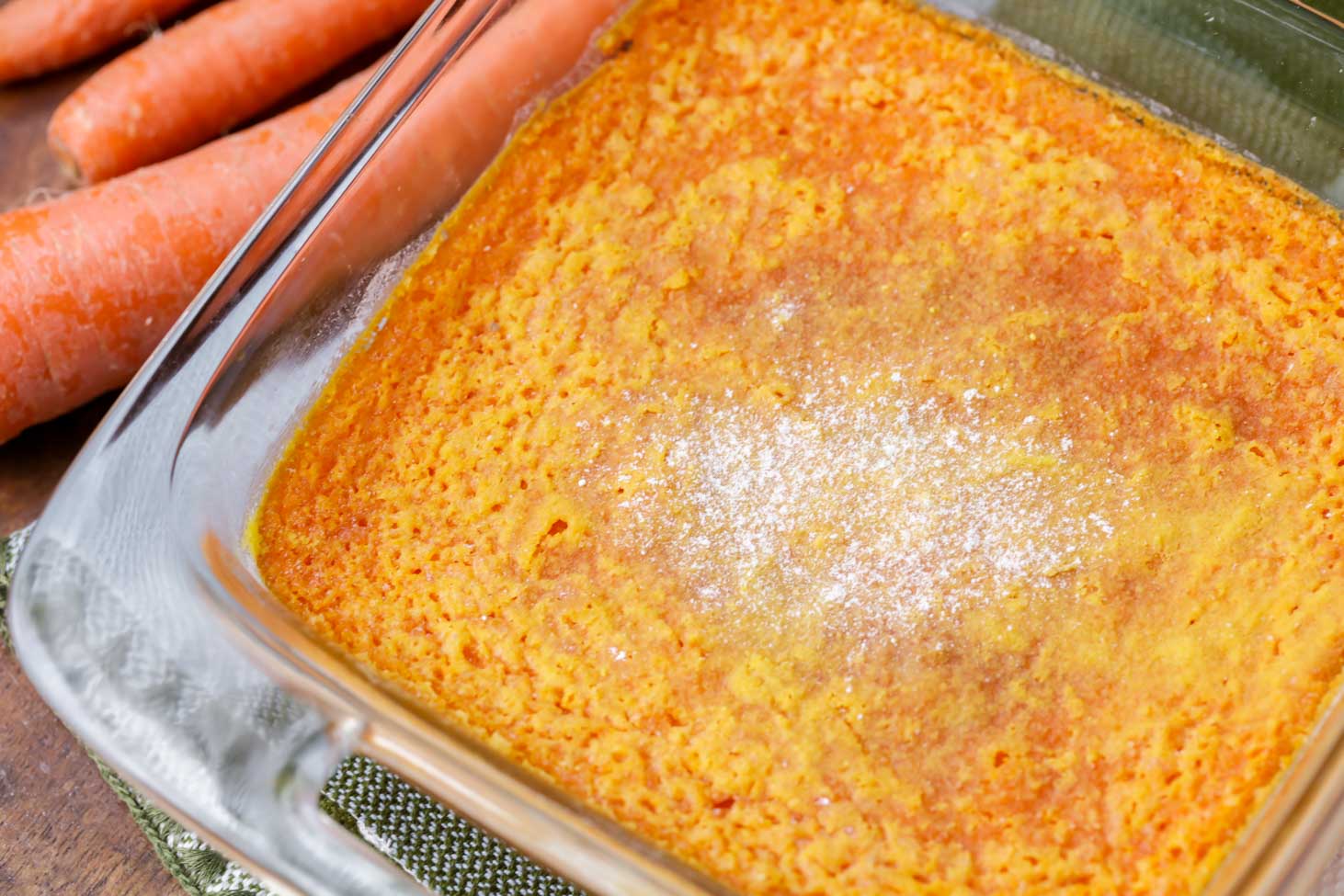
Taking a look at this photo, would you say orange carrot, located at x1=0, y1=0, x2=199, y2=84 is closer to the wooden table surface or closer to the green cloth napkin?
the wooden table surface

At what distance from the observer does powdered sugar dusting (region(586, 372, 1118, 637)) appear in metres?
1.71

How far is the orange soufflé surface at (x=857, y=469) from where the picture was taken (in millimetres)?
1602

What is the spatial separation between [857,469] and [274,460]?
0.80 metres

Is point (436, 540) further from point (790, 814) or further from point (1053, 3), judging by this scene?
point (1053, 3)

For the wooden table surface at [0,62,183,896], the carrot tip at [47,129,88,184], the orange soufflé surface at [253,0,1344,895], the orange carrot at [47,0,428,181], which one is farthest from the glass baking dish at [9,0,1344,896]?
the carrot tip at [47,129,88,184]

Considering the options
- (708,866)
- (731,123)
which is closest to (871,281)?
(731,123)

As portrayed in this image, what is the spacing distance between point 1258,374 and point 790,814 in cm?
89

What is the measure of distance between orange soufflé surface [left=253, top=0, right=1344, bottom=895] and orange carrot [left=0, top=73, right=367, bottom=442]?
706mm

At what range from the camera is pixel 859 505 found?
177 centimetres

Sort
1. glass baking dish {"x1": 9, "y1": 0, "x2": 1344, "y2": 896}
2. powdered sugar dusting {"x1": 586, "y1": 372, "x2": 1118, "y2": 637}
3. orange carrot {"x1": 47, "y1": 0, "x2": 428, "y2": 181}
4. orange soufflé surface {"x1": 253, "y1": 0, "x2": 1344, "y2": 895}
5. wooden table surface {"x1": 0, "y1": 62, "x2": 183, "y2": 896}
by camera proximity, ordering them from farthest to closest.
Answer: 1. orange carrot {"x1": 47, "y1": 0, "x2": 428, "y2": 181}
2. wooden table surface {"x1": 0, "y1": 62, "x2": 183, "y2": 896}
3. powdered sugar dusting {"x1": 586, "y1": 372, "x2": 1118, "y2": 637}
4. orange soufflé surface {"x1": 253, "y1": 0, "x2": 1344, "y2": 895}
5. glass baking dish {"x1": 9, "y1": 0, "x2": 1344, "y2": 896}

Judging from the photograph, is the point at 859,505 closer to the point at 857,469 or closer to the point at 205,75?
the point at 857,469

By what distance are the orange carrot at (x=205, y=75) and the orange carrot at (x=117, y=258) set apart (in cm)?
14

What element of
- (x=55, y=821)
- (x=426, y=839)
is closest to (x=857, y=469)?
(x=426, y=839)

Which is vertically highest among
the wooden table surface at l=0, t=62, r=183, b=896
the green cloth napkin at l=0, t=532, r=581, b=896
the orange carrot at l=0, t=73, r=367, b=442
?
the orange carrot at l=0, t=73, r=367, b=442
